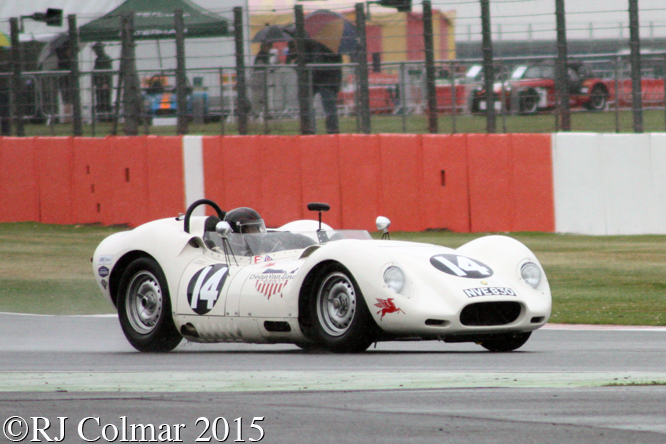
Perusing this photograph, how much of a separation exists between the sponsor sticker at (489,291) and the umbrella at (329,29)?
10.2 meters

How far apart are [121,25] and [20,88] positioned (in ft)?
7.82

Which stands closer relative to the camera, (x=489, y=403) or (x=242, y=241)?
(x=489, y=403)

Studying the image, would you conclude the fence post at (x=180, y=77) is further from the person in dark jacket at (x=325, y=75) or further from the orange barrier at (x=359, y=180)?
the orange barrier at (x=359, y=180)

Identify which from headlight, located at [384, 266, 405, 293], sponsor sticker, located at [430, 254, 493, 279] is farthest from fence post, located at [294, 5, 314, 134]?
headlight, located at [384, 266, 405, 293]

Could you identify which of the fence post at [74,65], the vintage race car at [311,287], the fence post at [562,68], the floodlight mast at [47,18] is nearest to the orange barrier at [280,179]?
the fence post at [74,65]

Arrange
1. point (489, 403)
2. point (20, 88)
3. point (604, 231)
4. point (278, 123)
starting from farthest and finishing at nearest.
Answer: point (20, 88) < point (278, 123) < point (604, 231) < point (489, 403)

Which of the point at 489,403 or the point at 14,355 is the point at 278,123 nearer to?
the point at 14,355

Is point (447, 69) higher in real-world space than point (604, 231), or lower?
higher

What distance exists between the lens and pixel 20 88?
62.3 ft

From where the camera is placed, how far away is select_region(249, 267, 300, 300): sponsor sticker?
22.8ft

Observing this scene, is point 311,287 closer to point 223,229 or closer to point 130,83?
point 223,229

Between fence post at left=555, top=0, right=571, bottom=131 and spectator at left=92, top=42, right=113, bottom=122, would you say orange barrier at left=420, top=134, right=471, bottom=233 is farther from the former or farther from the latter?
spectator at left=92, top=42, right=113, bottom=122

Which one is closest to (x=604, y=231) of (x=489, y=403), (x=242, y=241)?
(x=242, y=241)

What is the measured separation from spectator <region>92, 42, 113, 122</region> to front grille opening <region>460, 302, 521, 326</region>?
12.3 meters
